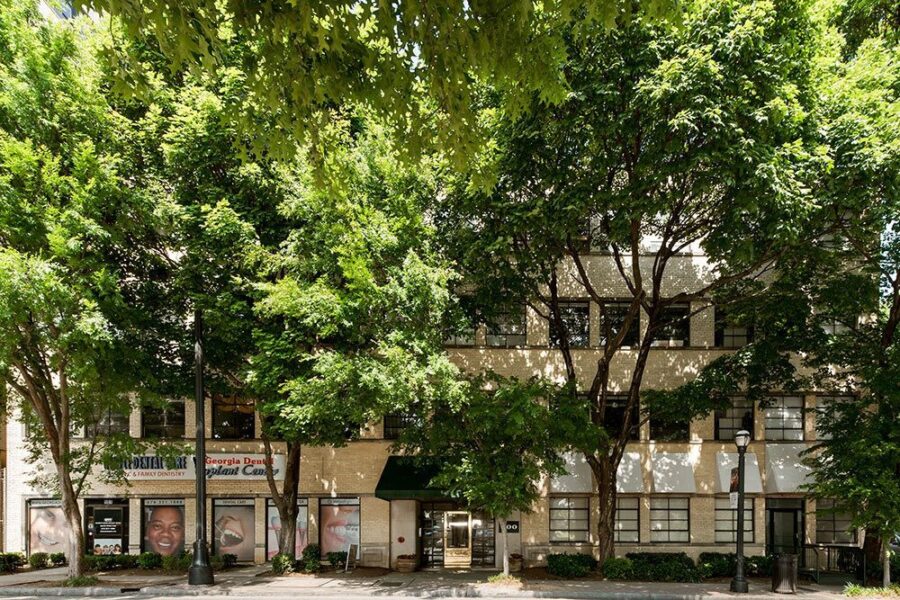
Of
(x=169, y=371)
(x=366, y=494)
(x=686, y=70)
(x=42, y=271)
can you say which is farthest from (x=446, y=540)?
(x=686, y=70)

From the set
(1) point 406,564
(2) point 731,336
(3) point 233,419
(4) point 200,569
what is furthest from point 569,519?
(3) point 233,419

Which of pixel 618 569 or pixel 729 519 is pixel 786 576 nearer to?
pixel 618 569

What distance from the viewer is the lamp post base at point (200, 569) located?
16438 millimetres

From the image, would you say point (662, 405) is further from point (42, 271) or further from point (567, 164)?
point (42, 271)

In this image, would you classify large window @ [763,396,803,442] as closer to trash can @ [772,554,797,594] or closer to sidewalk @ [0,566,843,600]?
sidewalk @ [0,566,843,600]

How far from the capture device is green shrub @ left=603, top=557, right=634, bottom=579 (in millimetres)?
17875

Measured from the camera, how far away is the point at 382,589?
1642 cm

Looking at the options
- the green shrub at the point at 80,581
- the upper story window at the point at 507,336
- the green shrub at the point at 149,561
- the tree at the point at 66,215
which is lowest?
the green shrub at the point at 149,561

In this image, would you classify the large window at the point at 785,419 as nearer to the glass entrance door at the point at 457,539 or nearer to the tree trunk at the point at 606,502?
the tree trunk at the point at 606,502

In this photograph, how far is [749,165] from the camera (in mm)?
12180

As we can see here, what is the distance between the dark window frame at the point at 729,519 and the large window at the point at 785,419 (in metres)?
2.54

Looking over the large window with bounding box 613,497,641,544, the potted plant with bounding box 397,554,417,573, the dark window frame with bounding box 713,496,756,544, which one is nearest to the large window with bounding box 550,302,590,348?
the large window with bounding box 613,497,641,544

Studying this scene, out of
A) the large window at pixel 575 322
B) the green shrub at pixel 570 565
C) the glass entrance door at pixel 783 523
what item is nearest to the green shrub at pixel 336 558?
the green shrub at pixel 570 565

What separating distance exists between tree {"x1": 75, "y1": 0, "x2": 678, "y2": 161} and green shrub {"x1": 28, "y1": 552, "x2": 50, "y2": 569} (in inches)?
801
